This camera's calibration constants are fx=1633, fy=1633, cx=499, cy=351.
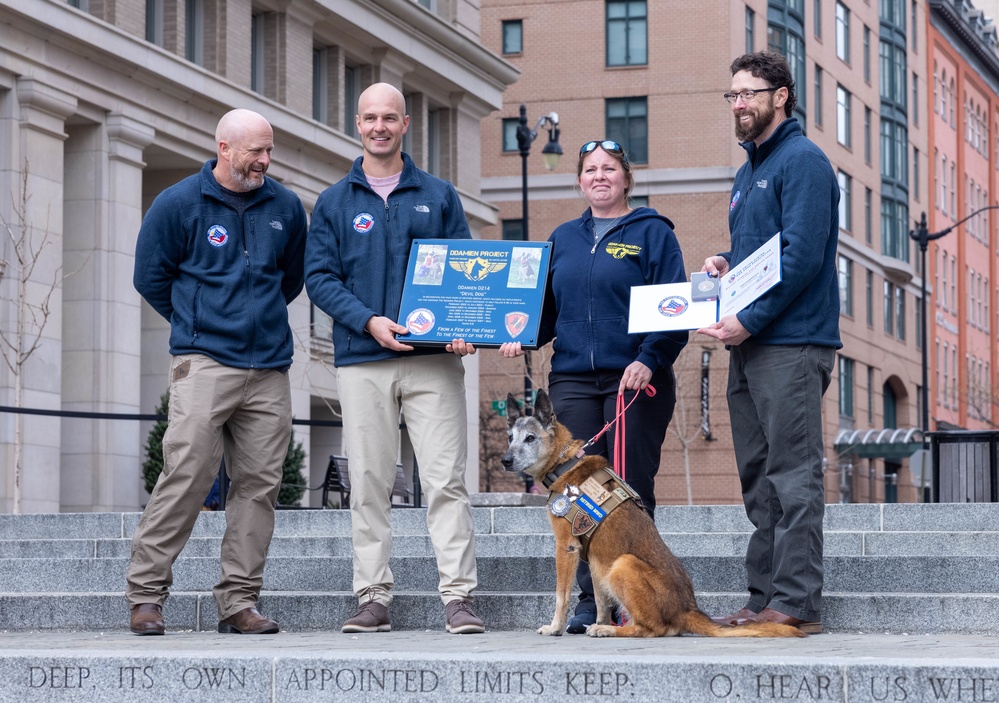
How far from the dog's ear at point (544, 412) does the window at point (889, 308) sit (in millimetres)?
62370

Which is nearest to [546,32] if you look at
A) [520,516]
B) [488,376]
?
[488,376]

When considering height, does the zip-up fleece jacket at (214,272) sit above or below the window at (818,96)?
below

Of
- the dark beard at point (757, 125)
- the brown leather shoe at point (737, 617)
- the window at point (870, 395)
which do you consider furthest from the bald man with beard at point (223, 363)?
the window at point (870, 395)

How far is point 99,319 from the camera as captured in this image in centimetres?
2889

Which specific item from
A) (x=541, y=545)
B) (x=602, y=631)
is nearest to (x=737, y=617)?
(x=602, y=631)

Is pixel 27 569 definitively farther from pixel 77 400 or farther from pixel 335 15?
pixel 335 15

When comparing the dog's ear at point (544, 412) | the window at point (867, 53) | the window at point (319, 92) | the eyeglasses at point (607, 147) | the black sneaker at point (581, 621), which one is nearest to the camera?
the dog's ear at point (544, 412)

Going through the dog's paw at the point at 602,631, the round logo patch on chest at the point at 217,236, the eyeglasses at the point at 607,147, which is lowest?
the dog's paw at the point at 602,631

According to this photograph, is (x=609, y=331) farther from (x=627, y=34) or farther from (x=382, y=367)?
(x=627, y=34)

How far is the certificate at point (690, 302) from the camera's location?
307 inches

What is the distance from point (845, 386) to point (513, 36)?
1895 centimetres

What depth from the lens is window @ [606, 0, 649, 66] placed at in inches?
2183

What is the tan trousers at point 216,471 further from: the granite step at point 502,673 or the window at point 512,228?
the window at point 512,228

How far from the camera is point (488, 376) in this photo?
55594mm
